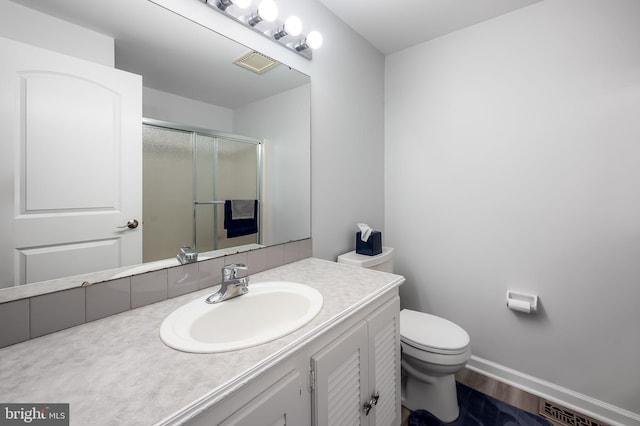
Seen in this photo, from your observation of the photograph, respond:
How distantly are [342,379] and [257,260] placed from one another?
0.65m

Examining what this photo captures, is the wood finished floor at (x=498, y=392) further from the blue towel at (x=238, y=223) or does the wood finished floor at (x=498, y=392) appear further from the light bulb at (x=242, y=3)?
the light bulb at (x=242, y=3)

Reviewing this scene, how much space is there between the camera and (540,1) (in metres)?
A: 1.53

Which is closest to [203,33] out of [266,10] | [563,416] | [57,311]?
[266,10]

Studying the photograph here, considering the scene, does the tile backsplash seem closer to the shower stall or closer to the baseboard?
the shower stall

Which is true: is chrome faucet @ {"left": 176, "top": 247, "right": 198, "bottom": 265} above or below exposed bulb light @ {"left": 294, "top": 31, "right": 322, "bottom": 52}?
below

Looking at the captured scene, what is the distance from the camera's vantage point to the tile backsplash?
2.28 feet

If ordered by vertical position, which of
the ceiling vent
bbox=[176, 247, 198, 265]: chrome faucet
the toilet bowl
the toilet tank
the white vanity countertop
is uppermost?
the ceiling vent

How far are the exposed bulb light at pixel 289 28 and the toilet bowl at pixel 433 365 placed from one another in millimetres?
1701

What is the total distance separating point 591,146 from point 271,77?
5.78 feet

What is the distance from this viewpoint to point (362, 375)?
0.95 meters

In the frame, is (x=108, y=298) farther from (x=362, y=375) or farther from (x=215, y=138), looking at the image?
(x=362, y=375)

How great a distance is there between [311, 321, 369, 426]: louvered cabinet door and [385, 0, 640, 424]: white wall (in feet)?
4.13

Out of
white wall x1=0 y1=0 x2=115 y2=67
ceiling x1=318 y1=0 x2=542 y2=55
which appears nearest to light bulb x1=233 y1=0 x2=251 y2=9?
white wall x1=0 y1=0 x2=115 y2=67

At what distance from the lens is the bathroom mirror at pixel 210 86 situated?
89 centimetres
